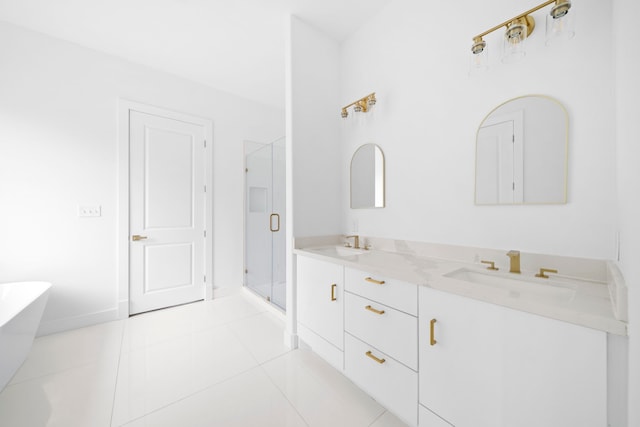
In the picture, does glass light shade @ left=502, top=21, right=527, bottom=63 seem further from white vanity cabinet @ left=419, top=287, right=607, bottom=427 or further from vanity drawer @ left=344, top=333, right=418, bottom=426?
vanity drawer @ left=344, top=333, right=418, bottom=426

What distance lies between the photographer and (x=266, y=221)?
117 inches

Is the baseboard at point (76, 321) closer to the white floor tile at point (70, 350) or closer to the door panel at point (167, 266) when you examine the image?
the white floor tile at point (70, 350)

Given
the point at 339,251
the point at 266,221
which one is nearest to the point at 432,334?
the point at 339,251

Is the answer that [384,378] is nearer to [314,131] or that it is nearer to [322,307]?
[322,307]

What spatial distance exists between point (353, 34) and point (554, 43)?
1533 mm

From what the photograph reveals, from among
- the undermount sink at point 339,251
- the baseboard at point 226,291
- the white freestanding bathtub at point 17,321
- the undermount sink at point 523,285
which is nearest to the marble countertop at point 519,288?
the undermount sink at point 523,285

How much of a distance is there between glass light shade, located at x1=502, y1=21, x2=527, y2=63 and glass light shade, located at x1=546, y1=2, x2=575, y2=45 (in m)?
0.10

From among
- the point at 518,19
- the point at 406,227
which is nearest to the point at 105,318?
the point at 406,227

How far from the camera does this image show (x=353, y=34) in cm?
214

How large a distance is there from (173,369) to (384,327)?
1.55m

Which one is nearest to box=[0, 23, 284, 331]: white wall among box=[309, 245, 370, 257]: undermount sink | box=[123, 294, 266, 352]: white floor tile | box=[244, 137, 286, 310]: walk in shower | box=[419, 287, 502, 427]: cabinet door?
box=[123, 294, 266, 352]: white floor tile

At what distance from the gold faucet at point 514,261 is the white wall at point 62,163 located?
336cm

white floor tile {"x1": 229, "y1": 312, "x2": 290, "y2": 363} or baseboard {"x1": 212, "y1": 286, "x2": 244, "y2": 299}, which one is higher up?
baseboard {"x1": 212, "y1": 286, "x2": 244, "y2": 299}

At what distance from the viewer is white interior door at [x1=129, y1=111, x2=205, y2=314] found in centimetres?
258
